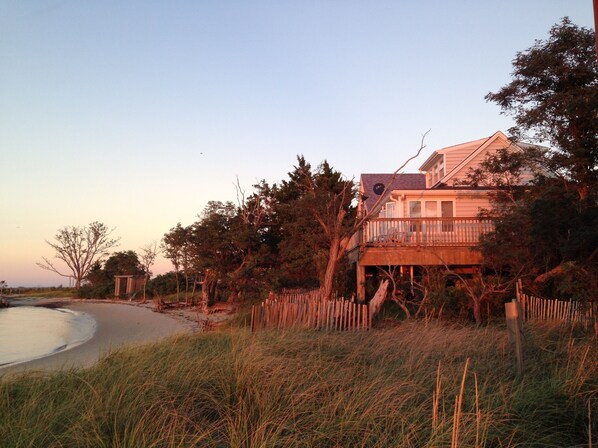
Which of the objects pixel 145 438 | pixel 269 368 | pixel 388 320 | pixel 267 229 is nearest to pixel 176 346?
pixel 269 368

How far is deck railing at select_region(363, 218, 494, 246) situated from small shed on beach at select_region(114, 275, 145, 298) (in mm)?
32780

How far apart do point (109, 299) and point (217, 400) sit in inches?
1775

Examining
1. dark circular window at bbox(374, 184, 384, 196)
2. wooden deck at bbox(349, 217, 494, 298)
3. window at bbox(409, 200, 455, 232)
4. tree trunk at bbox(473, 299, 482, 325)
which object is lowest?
tree trunk at bbox(473, 299, 482, 325)

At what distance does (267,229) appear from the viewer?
93.4 feet

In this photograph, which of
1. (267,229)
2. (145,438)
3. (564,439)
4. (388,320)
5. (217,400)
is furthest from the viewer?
(267,229)

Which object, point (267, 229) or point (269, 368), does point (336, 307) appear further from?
point (267, 229)

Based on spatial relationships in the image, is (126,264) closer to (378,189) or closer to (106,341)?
(378,189)

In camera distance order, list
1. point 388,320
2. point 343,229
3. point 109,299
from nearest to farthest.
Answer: point 388,320 → point 343,229 → point 109,299

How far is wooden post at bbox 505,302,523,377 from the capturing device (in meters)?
5.93

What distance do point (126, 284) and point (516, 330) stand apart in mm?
45515

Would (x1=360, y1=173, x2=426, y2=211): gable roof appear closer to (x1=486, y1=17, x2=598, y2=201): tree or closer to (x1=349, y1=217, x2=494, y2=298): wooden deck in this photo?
(x1=349, y1=217, x2=494, y2=298): wooden deck

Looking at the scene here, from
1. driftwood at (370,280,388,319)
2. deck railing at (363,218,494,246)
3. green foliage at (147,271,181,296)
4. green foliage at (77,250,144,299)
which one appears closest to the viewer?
driftwood at (370,280,388,319)

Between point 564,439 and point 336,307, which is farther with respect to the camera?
point 336,307

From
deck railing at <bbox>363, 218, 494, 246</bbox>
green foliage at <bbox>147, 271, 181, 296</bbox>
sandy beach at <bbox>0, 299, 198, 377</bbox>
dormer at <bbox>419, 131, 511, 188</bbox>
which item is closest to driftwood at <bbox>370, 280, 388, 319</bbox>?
deck railing at <bbox>363, 218, 494, 246</bbox>
